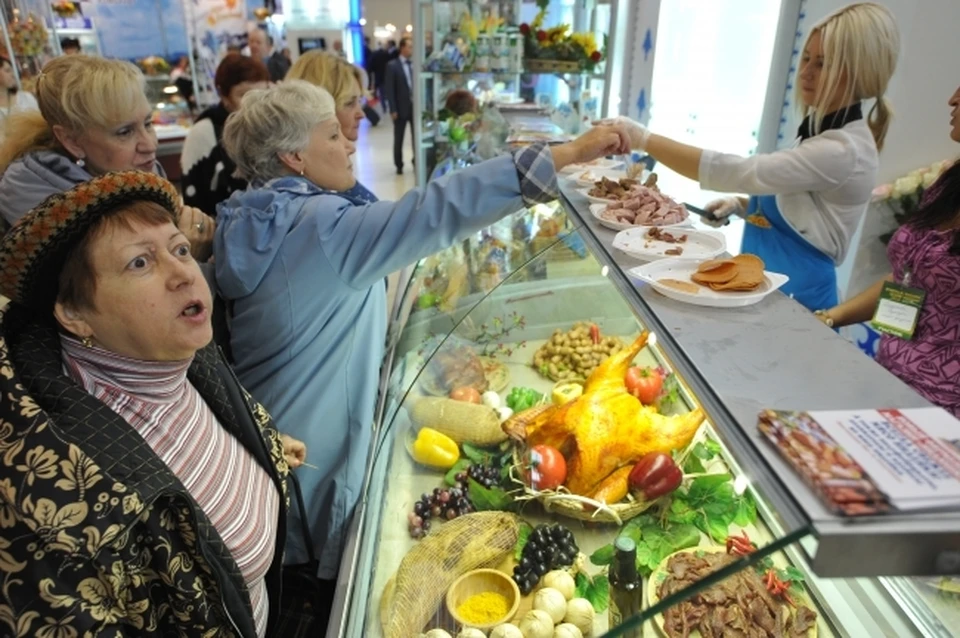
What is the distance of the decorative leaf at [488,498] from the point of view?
1553 millimetres

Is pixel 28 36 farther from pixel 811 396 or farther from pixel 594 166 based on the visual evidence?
pixel 811 396

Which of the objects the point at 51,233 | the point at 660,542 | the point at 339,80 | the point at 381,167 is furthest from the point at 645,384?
the point at 381,167

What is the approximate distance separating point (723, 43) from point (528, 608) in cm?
524

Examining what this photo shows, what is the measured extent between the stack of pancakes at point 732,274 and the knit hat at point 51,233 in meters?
1.17

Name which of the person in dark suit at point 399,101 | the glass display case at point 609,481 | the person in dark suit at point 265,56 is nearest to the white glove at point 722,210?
the glass display case at point 609,481

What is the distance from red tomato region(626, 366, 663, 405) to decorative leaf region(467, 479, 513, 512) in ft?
1.51

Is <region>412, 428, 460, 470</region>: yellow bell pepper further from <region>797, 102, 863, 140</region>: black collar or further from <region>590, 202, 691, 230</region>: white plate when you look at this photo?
<region>797, 102, 863, 140</region>: black collar

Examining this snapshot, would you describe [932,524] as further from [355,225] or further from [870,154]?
[870,154]

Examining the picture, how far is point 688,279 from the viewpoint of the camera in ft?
4.44

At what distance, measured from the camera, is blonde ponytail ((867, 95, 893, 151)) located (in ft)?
7.94

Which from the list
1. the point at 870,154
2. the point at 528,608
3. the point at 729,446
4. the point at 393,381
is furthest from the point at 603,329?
the point at 870,154

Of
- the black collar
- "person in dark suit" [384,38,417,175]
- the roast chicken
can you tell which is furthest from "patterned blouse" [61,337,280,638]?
"person in dark suit" [384,38,417,175]

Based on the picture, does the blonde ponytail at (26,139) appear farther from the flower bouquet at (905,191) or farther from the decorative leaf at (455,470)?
the flower bouquet at (905,191)

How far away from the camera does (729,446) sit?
87 cm
